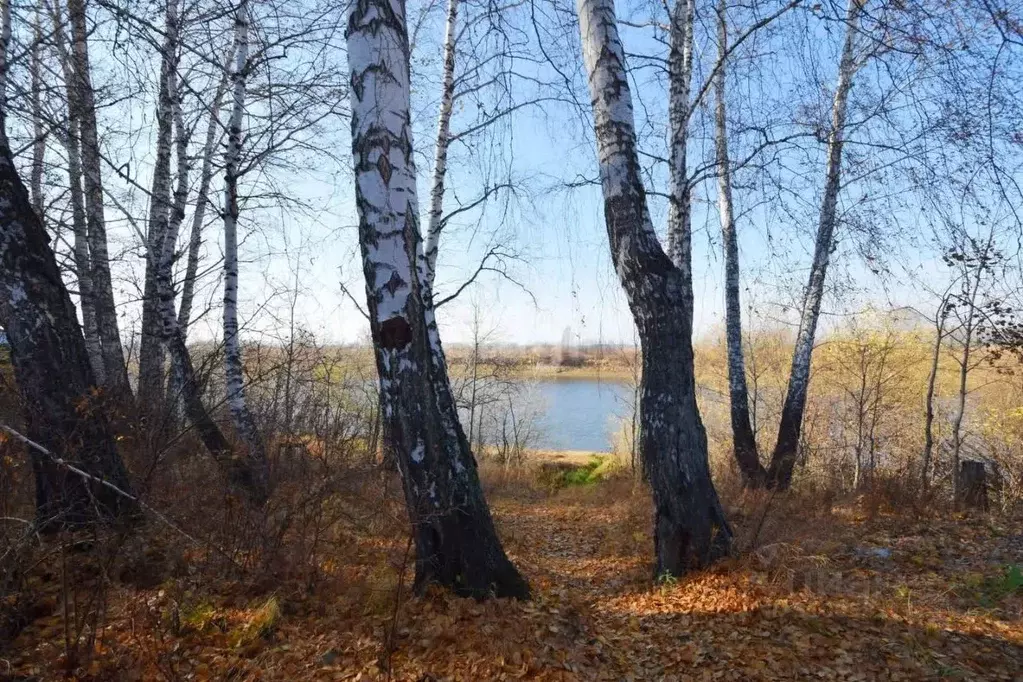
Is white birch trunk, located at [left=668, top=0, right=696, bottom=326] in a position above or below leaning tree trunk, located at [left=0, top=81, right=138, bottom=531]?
above

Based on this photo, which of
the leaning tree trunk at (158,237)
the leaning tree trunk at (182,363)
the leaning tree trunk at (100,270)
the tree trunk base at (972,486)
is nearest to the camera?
the leaning tree trunk at (182,363)

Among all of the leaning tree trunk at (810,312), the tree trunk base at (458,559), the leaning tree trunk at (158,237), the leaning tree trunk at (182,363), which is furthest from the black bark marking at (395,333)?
the leaning tree trunk at (810,312)

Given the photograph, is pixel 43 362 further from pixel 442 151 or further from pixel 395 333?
pixel 442 151

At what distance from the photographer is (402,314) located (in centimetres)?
330

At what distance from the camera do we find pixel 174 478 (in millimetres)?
5086

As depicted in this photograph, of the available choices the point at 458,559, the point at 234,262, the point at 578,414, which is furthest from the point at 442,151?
the point at 578,414

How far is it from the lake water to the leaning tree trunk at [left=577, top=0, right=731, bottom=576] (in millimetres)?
14356

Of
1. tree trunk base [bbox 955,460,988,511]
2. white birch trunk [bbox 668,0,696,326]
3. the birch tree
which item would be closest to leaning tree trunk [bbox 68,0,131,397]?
the birch tree

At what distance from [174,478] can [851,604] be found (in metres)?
5.64

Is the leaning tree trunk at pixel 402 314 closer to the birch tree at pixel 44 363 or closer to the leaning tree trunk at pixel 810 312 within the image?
the birch tree at pixel 44 363

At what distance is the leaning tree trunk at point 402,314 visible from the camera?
10.7ft

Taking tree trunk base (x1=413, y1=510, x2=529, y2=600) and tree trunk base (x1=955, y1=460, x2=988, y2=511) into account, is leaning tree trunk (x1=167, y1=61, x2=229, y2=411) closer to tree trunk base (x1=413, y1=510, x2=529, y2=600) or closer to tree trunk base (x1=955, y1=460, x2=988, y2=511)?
tree trunk base (x1=413, y1=510, x2=529, y2=600)

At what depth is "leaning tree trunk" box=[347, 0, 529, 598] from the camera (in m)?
3.25

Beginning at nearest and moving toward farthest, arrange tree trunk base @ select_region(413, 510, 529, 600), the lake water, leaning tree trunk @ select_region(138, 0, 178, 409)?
1. tree trunk base @ select_region(413, 510, 529, 600)
2. leaning tree trunk @ select_region(138, 0, 178, 409)
3. the lake water
